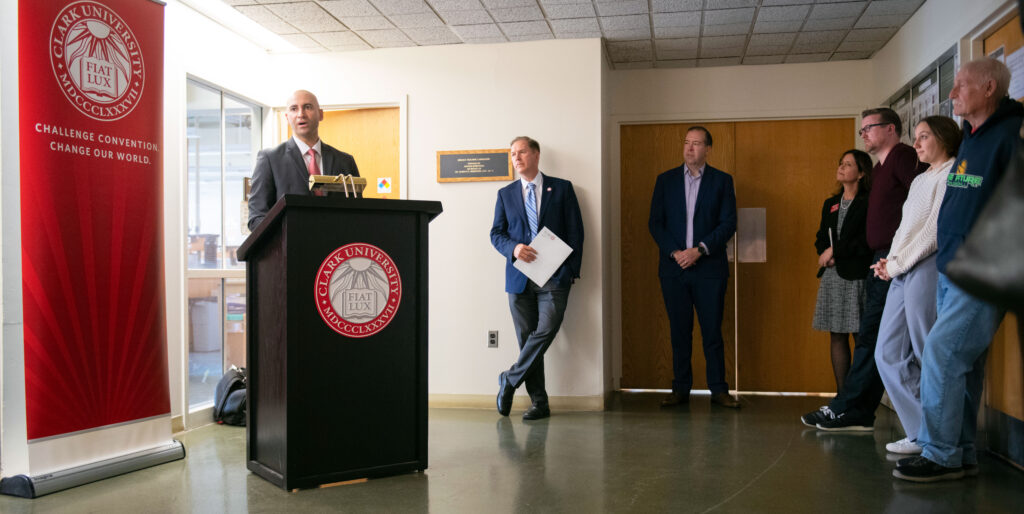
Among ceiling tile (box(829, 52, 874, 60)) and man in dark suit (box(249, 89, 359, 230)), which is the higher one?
ceiling tile (box(829, 52, 874, 60))

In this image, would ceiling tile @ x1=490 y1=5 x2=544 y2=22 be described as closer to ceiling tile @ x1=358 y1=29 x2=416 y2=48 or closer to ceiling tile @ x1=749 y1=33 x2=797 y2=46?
ceiling tile @ x1=358 y1=29 x2=416 y2=48

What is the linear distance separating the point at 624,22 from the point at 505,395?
240 centimetres

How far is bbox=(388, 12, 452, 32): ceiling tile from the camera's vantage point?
14.6ft

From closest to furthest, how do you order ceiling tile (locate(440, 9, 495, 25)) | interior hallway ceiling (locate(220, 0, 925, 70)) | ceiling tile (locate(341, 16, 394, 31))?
interior hallway ceiling (locate(220, 0, 925, 70))
ceiling tile (locate(440, 9, 495, 25))
ceiling tile (locate(341, 16, 394, 31))

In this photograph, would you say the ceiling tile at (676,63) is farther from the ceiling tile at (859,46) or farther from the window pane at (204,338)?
the window pane at (204,338)

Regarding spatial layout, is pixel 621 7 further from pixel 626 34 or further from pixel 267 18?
pixel 267 18

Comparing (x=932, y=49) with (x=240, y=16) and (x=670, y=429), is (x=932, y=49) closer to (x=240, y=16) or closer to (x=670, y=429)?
(x=670, y=429)

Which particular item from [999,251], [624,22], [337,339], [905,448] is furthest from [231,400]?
[999,251]

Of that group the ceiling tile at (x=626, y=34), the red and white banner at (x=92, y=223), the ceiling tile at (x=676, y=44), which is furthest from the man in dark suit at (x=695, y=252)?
the red and white banner at (x=92, y=223)

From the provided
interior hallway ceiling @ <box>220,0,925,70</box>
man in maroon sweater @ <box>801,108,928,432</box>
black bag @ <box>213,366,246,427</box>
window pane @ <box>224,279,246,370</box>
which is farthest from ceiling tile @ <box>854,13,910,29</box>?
black bag @ <box>213,366,246,427</box>

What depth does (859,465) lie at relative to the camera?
3.22 m

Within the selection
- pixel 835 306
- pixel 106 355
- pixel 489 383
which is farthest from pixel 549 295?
pixel 106 355

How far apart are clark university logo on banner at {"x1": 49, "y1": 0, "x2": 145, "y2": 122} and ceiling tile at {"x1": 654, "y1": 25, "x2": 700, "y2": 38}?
119 inches

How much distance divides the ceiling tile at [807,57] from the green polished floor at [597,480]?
2603 millimetres
